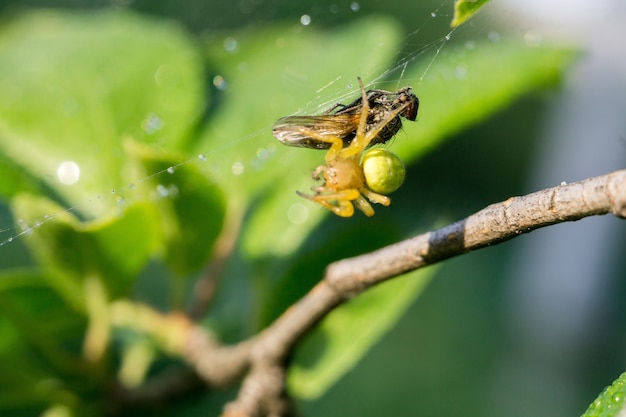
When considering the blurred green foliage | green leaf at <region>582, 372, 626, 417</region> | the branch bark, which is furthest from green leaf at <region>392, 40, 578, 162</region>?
green leaf at <region>582, 372, 626, 417</region>

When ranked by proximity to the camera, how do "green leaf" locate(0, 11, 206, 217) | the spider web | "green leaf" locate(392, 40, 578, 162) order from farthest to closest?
"green leaf" locate(0, 11, 206, 217), "green leaf" locate(392, 40, 578, 162), the spider web

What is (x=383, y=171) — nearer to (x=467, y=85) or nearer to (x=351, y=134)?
(x=351, y=134)

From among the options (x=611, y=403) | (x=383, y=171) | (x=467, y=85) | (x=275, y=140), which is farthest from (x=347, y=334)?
(x=611, y=403)

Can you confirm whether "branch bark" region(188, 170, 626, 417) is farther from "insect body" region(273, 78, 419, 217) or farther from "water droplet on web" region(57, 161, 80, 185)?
"water droplet on web" region(57, 161, 80, 185)

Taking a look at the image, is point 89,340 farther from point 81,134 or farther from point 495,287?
point 495,287

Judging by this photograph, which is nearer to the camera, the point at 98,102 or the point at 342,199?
the point at 342,199

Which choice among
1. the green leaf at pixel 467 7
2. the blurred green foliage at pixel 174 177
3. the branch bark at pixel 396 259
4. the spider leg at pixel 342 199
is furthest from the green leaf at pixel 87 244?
the green leaf at pixel 467 7
